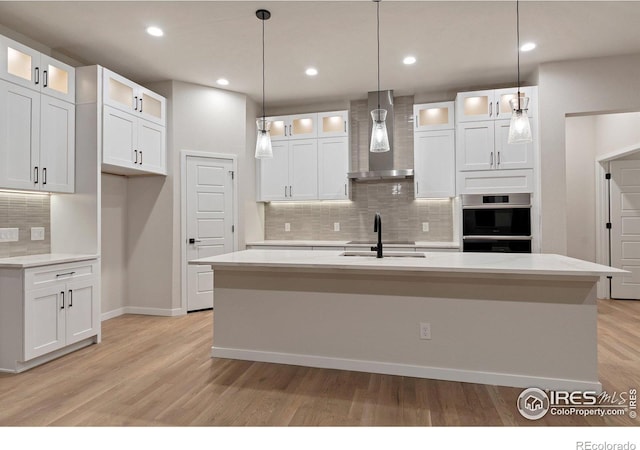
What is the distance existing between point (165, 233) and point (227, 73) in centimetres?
209

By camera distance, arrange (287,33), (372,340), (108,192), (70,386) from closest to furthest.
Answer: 1. (70,386)
2. (372,340)
3. (287,33)
4. (108,192)

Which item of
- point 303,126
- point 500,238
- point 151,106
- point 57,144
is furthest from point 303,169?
point 57,144

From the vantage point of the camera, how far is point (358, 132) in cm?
543

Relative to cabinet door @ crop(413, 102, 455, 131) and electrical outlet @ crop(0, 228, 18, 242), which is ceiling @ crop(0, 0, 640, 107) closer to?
cabinet door @ crop(413, 102, 455, 131)

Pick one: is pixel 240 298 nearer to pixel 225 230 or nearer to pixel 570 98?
pixel 225 230

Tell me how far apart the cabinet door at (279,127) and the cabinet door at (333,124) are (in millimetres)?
498

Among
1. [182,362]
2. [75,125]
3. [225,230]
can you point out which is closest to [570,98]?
[225,230]

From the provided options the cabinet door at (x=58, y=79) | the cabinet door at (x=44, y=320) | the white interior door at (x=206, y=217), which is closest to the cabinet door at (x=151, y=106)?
the white interior door at (x=206, y=217)

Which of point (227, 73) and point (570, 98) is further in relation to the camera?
point (227, 73)

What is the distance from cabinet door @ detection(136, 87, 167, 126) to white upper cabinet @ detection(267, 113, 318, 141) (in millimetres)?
1501

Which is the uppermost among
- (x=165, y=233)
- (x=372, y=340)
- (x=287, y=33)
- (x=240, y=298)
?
(x=287, y=33)

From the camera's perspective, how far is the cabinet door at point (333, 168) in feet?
16.9

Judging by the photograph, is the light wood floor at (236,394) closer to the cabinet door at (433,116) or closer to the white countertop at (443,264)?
the white countertop at (443,264)

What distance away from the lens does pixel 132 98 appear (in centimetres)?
415
